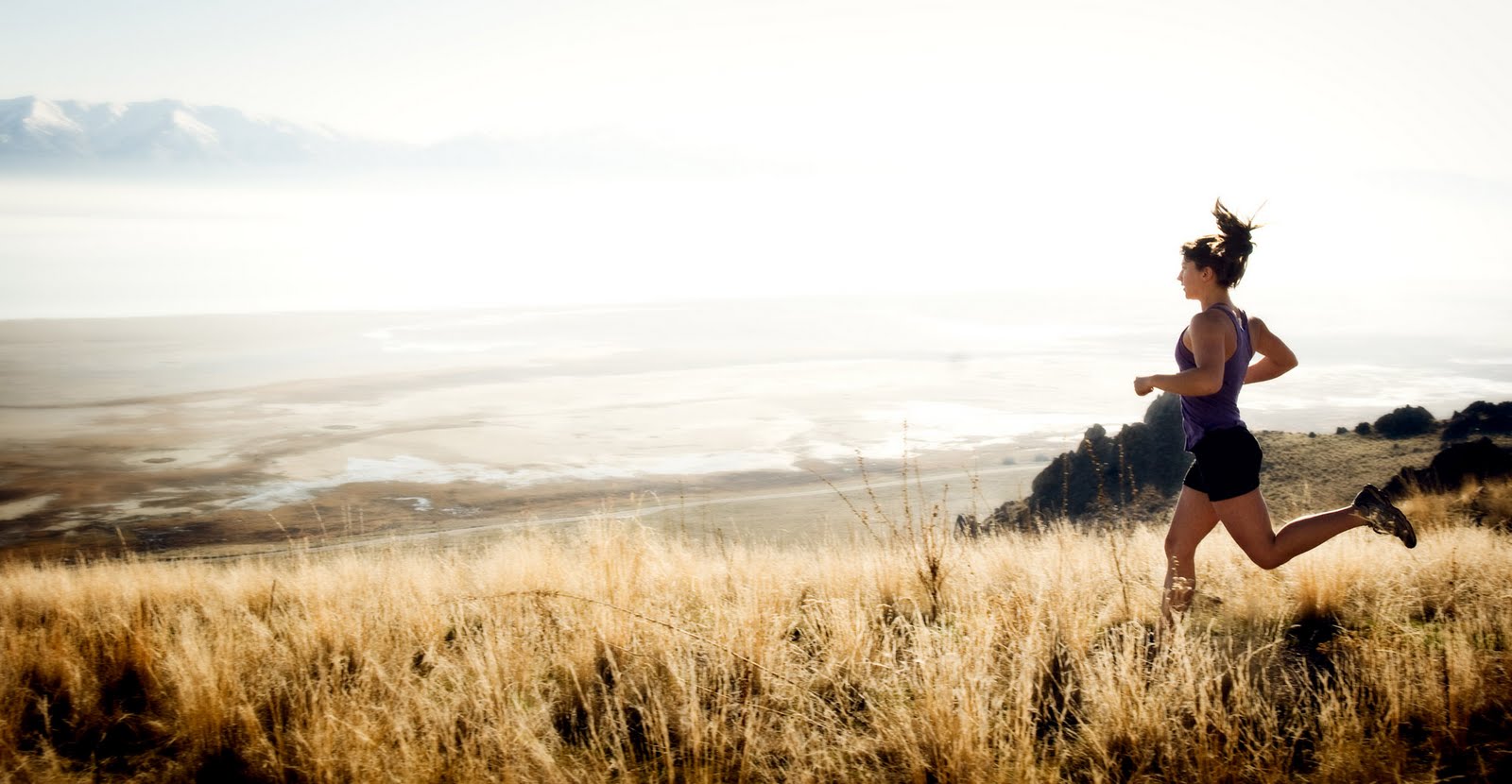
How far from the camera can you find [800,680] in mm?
3113

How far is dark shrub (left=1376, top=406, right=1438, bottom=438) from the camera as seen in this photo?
17.7 metres

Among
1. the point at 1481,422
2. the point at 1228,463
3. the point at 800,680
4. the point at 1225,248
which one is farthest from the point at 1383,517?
the point at 1481,422

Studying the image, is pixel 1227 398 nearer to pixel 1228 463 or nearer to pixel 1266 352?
pixel 1228 463

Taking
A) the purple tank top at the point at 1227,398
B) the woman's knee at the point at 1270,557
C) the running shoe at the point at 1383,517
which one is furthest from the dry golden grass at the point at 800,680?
the purple tank top at the point at 1227,398

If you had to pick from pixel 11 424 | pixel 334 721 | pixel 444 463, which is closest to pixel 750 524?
pixel 444 463

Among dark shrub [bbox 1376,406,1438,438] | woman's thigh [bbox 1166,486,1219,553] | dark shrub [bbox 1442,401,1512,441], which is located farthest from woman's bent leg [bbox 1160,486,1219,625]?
dark shrub [bbox 1376,406,1438,438]

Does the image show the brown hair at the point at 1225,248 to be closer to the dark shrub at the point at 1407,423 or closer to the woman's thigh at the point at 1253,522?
the woman's thigh at the point at 1253,522

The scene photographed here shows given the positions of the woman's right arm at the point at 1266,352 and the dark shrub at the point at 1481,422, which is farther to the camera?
the dark shrub at the point at 1481,422

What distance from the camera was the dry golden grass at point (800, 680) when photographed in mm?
2584

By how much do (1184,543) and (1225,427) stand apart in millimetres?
519

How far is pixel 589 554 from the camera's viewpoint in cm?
466

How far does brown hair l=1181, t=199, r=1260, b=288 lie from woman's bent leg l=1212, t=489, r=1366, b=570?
0.87m

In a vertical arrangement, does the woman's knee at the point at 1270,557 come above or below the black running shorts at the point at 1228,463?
below

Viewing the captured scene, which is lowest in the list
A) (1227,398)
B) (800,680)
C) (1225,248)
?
(800,680)
